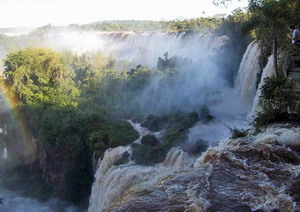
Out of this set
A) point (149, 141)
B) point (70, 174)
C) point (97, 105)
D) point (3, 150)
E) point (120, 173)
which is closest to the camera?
point (120, 173)

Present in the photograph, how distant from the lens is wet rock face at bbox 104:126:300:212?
6.97 meters

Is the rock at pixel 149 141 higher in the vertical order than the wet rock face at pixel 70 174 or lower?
higher

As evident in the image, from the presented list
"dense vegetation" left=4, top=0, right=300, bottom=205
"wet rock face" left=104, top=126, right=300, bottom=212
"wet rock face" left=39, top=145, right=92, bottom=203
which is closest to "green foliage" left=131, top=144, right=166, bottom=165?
"dense vegetation" left=4, top=0, right=300, bottom=205

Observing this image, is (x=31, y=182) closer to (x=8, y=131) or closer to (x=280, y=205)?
(x=8, y=131)

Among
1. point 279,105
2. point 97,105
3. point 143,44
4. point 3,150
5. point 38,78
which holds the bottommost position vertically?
point 3,150

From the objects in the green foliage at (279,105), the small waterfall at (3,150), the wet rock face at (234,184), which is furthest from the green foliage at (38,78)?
the wet rock face at (234,184)

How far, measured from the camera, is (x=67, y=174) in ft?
81.7

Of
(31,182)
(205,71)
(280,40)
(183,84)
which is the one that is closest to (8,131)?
(31,182)

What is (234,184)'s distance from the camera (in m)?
7.86

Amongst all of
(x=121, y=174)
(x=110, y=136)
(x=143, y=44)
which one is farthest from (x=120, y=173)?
(x=143, y=44)

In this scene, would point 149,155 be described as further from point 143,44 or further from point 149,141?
point 143,44

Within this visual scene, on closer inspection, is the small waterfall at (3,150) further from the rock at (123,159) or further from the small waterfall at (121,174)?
the rock at (123,159)

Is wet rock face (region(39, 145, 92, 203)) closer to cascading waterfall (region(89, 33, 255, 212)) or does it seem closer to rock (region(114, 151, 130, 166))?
cascading waterfall (region(89, 33, 255, 212))

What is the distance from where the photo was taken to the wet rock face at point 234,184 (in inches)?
274
